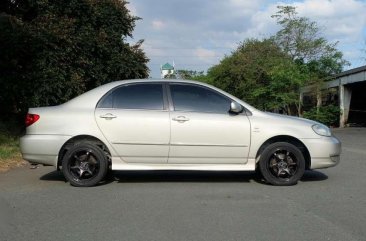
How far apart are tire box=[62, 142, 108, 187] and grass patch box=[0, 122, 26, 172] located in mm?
2612

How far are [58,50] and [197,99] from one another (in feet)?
29.5

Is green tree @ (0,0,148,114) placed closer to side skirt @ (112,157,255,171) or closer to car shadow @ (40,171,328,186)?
car shadow @ (40,171,328,186)

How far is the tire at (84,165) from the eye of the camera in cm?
837

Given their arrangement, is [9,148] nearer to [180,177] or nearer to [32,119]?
[32,119]

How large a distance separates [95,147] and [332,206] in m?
3.67

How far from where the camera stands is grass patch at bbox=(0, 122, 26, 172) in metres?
11.1

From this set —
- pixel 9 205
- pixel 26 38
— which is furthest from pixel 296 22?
pixel 9 205

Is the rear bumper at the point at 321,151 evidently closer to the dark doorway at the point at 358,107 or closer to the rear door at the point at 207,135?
the rear door at the point at 207,135

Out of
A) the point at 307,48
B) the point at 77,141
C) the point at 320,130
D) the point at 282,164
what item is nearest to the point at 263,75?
the point at 307,48

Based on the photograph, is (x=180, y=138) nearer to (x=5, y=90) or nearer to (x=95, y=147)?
(x=95, y=147)

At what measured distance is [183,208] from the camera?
22.5ft

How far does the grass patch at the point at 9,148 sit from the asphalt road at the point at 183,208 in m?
1.48

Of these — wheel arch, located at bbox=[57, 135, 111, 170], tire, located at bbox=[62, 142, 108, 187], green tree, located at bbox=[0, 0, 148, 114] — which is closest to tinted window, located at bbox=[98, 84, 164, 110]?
wheel arch, located at bbox=[57, 135, 111, 170]

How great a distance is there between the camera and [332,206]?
7.00 metres
